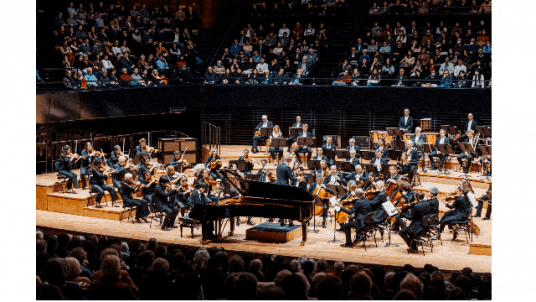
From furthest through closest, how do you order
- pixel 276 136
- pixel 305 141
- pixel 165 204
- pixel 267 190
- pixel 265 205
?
pixel 276 136 → pixel 305 141 → pixel 165 204 → pixel 267 190 → pixel 265 205

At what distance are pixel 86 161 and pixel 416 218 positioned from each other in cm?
871

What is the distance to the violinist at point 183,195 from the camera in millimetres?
12977

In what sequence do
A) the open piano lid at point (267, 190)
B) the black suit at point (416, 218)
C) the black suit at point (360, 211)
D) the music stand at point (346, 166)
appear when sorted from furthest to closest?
1. the music stand at point (346, 166)
2. the open piano lid at point (267, 190)
3. the black suit at point (360, 211)
4. the black suit at point (416, 218)

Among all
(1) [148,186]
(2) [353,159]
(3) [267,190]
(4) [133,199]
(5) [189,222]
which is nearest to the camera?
(3) [267,190]

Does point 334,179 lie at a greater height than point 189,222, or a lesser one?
greater

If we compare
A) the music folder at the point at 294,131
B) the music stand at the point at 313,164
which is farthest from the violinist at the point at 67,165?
the music folder at the point at 294,131

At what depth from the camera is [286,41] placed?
21.1m

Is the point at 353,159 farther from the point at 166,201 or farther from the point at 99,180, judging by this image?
the point at 99,180

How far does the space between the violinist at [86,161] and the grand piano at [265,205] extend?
4884 mm

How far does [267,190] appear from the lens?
1189 centimetres

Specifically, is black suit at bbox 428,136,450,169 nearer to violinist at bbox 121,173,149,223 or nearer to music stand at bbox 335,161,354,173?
music stand at bbox 335,161,354,173

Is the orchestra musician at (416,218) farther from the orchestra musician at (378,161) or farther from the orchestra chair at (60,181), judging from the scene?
the orchestra chair at (60,181)

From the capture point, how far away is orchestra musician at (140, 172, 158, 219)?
1344cm

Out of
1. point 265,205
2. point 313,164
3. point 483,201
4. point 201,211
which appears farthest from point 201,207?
point 483,201
